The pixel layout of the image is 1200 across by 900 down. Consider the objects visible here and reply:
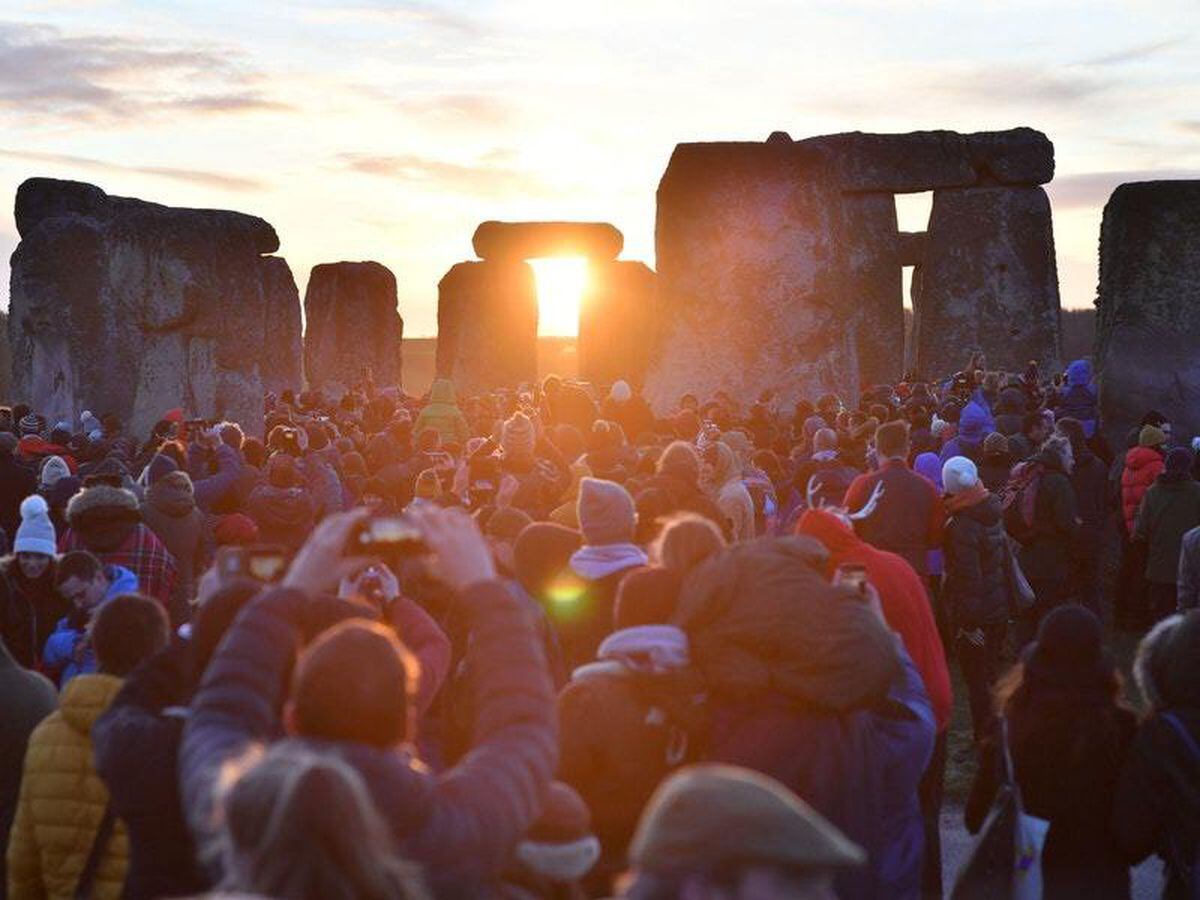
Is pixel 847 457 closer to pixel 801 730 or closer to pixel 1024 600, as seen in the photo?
pixel 1024 600

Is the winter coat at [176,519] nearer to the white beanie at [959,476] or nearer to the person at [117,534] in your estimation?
the person at [117,534]

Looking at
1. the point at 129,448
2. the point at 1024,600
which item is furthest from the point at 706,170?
the point at 1024,600

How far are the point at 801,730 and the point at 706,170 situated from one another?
15.0 metres

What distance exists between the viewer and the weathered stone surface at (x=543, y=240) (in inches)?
1540

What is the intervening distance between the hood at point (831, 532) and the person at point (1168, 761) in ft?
4.83

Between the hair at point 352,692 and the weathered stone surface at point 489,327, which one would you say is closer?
the hair at point 352,692

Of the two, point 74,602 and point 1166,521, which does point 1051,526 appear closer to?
point 1166,521

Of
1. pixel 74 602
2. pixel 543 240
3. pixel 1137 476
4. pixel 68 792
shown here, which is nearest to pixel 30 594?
pixel 74 602

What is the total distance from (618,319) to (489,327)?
11.6 ft

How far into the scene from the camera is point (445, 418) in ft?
48.4

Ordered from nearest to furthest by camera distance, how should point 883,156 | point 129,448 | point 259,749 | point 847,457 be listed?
1. point 259,749
2. point 847,457
3. point 129,448
4. point 883,156

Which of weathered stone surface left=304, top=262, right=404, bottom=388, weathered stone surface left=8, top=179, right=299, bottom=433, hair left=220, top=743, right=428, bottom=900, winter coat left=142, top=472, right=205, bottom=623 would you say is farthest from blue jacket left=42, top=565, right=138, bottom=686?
weathered stone surface left=304, top=262, right=404, bottom=388

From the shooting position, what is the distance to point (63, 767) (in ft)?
15.3

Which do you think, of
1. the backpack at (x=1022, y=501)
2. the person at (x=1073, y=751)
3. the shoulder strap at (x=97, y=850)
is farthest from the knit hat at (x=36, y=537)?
the backpack at (x=1022, y=501)
